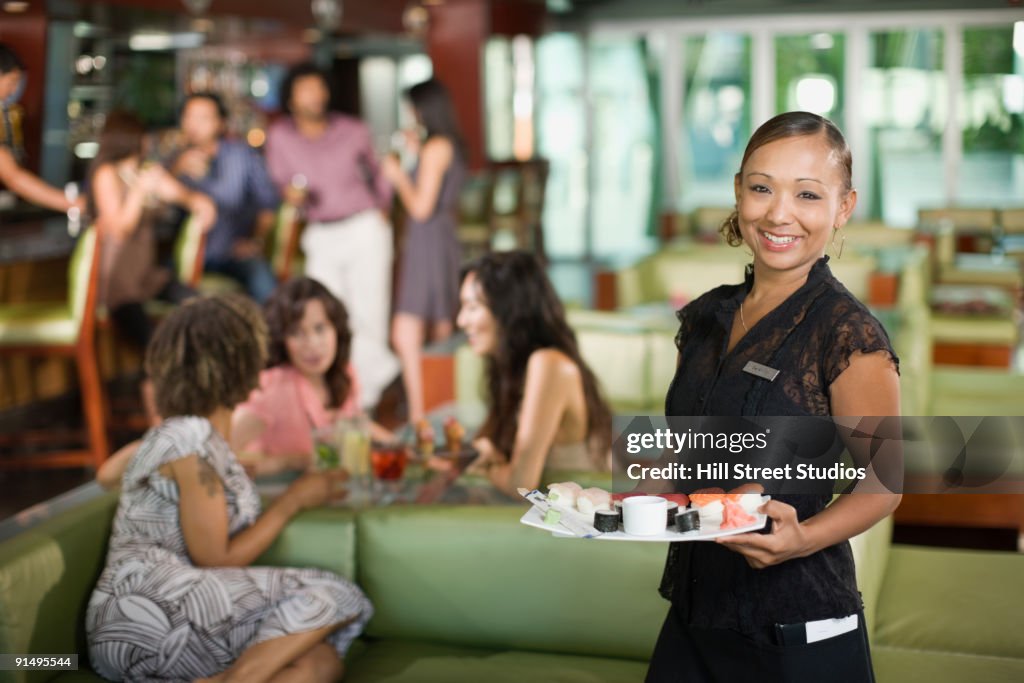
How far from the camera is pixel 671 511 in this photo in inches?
54.9

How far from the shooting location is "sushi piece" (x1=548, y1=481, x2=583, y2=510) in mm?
1438

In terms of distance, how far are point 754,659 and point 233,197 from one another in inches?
186

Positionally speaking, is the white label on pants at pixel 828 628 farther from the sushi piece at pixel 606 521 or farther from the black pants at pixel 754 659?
the sushi piece at pixel 606 521

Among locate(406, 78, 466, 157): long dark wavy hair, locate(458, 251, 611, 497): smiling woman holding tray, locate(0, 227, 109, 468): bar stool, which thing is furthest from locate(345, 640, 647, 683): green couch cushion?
locate(406, 78, 466, 157): long dark wavy hair

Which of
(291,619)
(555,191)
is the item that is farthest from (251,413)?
(555,191)

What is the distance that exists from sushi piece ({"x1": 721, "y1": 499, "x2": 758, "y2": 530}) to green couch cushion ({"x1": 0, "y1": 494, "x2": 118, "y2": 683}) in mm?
1279

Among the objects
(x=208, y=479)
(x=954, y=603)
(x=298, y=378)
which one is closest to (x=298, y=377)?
(x=298, y=378)

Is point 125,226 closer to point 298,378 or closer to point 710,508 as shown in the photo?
point 298,378

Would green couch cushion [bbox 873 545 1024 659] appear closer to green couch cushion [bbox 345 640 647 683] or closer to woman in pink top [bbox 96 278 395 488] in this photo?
green couch cushion [bbox 345 640 647 683]

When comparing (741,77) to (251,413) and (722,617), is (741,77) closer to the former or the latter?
(251,413)

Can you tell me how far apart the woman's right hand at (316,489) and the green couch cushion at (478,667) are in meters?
0.31

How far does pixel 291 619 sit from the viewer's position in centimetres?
216

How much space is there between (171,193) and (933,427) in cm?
325

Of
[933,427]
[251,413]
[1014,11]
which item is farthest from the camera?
[933,427]
